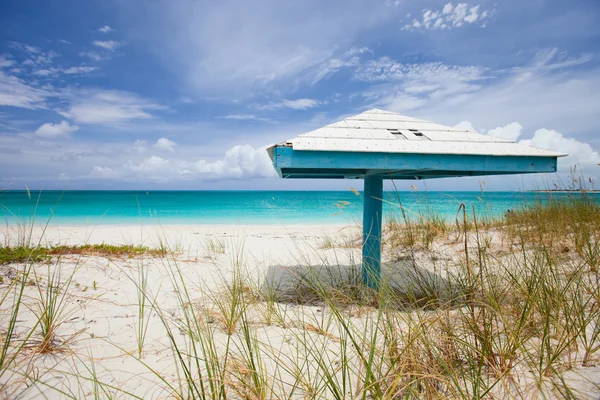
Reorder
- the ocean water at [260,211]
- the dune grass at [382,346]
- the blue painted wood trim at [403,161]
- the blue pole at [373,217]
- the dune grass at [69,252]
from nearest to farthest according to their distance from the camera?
the dune grass at [382,346] < the blue painted wood trim at [403,161] < the blue pole at [373,217] < the dune grass at [69,252] < the ocean water at [260,211]

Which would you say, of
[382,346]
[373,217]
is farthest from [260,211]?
[382,346]

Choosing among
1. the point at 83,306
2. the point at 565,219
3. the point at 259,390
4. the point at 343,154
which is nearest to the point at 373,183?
the point at 343,154

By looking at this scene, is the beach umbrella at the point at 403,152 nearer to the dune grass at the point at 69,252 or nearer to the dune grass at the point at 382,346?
the dune grass at the point at 382,346

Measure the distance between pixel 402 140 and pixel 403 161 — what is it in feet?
0.91

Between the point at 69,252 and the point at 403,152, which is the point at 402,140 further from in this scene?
the point at 69,252

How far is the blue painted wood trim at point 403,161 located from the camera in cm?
204

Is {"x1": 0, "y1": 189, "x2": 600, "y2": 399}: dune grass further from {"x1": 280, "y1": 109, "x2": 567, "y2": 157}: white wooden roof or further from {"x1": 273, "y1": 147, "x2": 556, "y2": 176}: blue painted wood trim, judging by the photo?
{"x1": 280, "y1": 109, "x2": 567, "y2": 157}: white wooden roof

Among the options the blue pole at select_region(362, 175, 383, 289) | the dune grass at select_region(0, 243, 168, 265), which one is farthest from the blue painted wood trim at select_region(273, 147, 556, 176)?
the dune grass at select_region(0, 243, 168, 265)

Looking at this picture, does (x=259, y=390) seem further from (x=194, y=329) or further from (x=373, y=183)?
(x=373, y=183)

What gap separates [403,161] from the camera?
2.14 meters

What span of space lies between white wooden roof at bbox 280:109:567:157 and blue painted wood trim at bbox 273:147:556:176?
0.04m

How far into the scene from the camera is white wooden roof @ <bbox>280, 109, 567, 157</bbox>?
2.12 m

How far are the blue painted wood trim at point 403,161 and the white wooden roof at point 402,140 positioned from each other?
4 cm

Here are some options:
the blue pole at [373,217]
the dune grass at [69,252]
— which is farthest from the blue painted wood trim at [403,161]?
the dune grass at [69,252]
